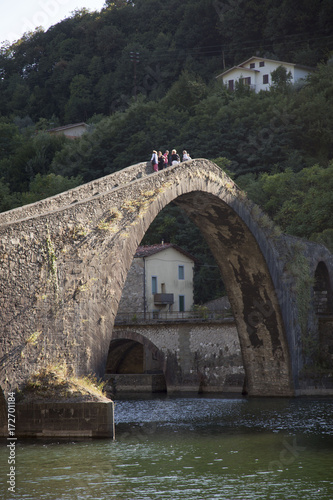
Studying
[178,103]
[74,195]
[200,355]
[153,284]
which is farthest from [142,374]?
[178,103]

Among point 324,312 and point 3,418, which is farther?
point 324,312

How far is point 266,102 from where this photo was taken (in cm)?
5312

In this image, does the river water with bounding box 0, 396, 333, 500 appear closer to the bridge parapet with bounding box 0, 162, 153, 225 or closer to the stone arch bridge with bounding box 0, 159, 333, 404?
the stone arch bridge with bounding box 0, 159, 333, 404

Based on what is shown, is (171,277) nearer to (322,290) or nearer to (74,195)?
(322,290)

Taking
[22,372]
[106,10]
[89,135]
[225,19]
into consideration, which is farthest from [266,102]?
[22,372]

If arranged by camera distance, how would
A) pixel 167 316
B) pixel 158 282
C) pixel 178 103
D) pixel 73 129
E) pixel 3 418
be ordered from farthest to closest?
1. pixel 73 129
2. pixel 178 103
3. pixel 158 282
4. pixel 167 316
5. pixel 3 418

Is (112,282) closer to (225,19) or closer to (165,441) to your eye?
(165,441)

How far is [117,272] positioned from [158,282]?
22.4 metres

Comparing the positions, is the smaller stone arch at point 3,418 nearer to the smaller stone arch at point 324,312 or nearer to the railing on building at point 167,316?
the smaller stone arch at point 324,312

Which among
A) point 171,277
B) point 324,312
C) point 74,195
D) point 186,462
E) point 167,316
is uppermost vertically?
point 171,277

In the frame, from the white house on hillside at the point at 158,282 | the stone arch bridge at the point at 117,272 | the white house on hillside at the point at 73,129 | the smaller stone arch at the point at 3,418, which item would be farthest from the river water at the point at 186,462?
the white house on hillside at the point at 73,129

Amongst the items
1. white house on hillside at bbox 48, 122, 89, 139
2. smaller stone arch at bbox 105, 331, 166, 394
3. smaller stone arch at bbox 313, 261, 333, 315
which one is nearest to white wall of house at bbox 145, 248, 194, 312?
smaller stone arch at bbox 105, 331, 166, 394

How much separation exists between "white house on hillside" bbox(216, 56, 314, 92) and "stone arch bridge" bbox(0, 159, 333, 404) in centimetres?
3400

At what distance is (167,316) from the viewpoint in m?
37.1
